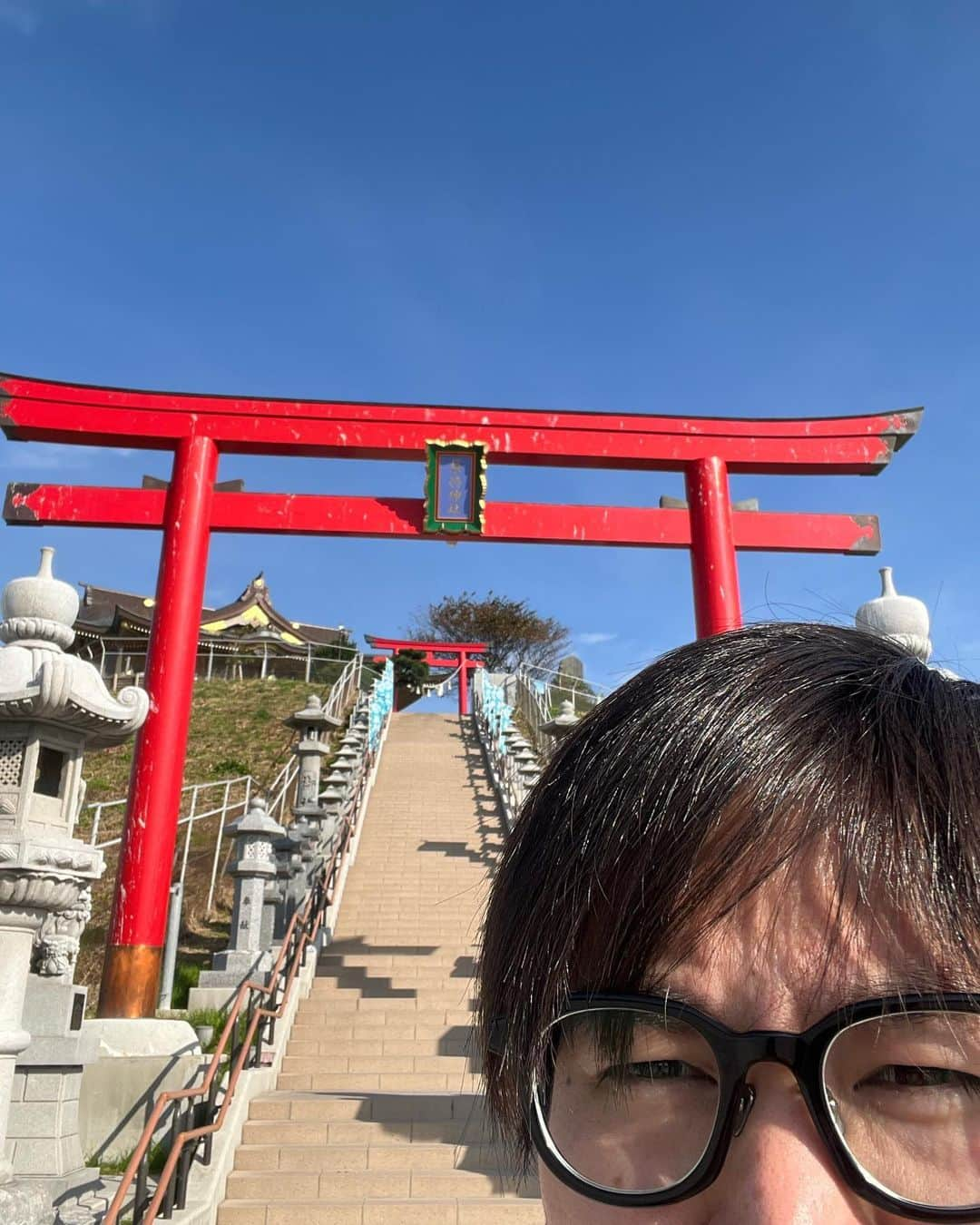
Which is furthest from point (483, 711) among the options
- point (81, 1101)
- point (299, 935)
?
point (81, 1101)

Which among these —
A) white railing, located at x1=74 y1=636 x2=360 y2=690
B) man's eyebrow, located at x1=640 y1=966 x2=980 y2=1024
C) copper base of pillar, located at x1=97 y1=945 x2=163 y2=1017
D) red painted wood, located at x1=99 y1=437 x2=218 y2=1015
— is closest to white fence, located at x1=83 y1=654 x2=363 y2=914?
red painted wood, located at x1=99 y1=437 x2=218 y2=1015

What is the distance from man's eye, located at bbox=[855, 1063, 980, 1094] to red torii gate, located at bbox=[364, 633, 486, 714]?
29.9m

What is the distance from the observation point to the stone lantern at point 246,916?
24.1 ft

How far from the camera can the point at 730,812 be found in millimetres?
816

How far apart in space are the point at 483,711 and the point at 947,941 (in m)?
20.8

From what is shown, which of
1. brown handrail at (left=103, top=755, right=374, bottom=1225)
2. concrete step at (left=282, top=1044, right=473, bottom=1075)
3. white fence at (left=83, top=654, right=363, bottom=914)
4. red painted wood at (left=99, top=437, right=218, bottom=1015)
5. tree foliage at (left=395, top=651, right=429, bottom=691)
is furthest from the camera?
tree foliage at (left=395, top=651, right=429, bottom=691)

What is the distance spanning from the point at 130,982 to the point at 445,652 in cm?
2494

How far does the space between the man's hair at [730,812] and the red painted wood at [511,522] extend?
26.6ft

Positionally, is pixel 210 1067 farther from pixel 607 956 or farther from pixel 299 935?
pixel 607 956

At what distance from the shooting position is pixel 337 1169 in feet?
16.1

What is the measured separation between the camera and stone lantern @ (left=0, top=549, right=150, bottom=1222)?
4352mm

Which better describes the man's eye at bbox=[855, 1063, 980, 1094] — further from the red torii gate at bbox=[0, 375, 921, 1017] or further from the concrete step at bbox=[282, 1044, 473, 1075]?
the red torii gate at bbox=[0, 375, 921, 1017]

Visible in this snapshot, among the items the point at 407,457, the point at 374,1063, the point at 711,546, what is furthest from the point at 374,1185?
the point at 407,457

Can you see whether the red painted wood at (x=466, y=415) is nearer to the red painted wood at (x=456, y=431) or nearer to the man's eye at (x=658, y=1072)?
the red painted wood at (x=456, y=431)
